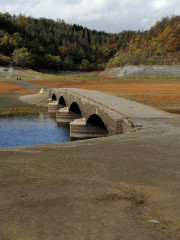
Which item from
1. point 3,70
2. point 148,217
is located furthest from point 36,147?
point 3,70

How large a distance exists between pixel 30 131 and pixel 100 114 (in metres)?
11.5

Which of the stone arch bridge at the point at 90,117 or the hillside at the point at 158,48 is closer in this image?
the stone arch bridge at the point at 90,117

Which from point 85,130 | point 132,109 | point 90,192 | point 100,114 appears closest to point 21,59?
point 85,130

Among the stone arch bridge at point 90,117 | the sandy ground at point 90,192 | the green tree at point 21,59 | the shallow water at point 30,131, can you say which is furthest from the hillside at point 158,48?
the sandy ground at point 90,192

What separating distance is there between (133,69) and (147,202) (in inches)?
4637

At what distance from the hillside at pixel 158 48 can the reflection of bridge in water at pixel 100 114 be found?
78.3 metres

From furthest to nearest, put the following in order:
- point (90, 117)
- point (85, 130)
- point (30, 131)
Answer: point (30, 131), point (85, 130), point (90, 117)

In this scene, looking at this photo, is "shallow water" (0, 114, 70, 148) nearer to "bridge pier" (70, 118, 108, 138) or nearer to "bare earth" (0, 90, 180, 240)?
"bridge pier" (70, 118, 108, 138)

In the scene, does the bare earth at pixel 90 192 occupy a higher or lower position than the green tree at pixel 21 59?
lower

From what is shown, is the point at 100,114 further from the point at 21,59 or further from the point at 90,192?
the point at 21,59

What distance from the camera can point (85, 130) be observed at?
91.3 ft

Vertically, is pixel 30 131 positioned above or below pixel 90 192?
below

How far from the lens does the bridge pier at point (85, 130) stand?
2742 cm

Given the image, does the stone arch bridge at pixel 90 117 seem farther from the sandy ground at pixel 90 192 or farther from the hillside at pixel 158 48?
the hillside at pixel 158 48
